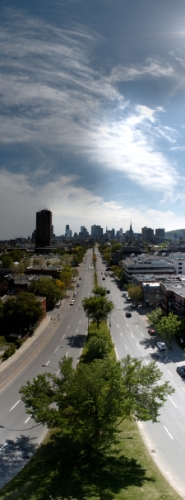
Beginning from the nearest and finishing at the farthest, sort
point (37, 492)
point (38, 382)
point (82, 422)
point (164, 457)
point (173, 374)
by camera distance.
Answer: point (37, 492), point (82, 422), point (164, 457), point (38, 382), point (173, 374)

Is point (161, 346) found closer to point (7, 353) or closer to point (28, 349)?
point (28, 349)

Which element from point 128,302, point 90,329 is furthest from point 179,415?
point 128,302

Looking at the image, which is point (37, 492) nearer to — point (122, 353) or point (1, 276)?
point (122, 353)

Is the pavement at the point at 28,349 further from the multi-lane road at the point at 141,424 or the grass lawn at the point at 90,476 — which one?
the grass lawn at the point at 90,476

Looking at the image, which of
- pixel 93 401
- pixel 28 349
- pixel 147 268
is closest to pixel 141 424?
pixel 93 401

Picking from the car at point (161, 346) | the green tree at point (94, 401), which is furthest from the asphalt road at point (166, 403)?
the green tree at point (94, 401)

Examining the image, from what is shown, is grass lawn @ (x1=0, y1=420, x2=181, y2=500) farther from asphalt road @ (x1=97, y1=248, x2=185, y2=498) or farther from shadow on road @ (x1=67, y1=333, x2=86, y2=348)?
shadow on road @ (x1=67, y1=333, x2=86, y2=348)
